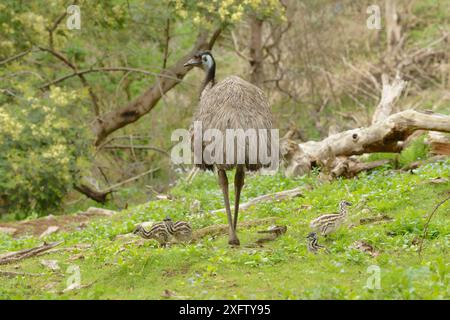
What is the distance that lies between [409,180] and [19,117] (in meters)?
8.91

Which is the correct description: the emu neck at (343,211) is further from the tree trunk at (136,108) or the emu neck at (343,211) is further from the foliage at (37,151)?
the tree trunk at (136,108)

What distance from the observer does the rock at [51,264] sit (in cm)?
870

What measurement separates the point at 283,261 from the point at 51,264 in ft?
9.19

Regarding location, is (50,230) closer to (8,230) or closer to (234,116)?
(8,230)

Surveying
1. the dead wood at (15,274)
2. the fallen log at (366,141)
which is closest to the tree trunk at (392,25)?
the fallen log at (366,141)

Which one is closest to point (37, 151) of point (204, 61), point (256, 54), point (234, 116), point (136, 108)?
point (136, 108)

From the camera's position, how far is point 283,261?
8086 mm

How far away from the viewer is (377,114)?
15.4 m

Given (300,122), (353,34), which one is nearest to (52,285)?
(300,122)

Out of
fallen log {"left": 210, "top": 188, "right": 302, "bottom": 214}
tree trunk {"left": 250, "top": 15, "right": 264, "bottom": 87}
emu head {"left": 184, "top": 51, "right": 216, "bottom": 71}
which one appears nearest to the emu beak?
emu head {"left": 184, "top": 51, "right": 216, "bottom": 71}

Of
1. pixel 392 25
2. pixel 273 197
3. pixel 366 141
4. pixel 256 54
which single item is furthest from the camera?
pixel 392 25

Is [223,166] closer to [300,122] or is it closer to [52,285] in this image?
[52,285]

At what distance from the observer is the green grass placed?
6840 millimetres

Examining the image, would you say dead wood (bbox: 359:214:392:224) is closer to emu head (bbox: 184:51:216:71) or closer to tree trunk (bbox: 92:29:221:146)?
emu head (bbox: 184:51:216:71)
